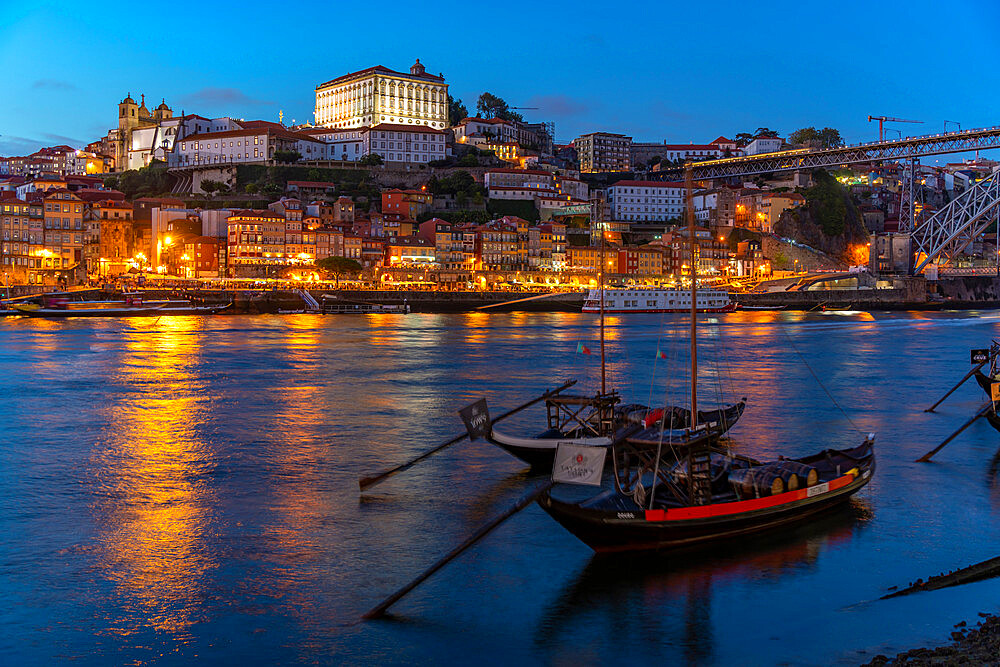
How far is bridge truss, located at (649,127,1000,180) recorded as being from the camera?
175 ft

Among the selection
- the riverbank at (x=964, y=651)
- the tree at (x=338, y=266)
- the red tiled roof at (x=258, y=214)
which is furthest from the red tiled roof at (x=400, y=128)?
the riverbank at (x=964, y=651)

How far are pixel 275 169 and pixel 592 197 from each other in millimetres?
27843

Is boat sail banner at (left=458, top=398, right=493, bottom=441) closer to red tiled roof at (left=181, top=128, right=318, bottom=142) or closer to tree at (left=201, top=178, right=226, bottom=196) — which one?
tree at (left=201, top=178, right=226, bottom=196)

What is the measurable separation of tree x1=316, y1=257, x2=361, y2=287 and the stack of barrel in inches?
2039

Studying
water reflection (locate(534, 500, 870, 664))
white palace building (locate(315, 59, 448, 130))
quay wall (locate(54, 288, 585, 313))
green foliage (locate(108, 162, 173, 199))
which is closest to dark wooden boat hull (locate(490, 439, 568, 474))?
→ water reflection (locate(534, 500, 870, 664))

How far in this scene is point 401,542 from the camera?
9.00 m

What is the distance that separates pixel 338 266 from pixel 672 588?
176ft

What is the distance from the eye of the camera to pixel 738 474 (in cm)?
909

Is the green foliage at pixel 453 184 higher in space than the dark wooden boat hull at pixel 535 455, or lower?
higher

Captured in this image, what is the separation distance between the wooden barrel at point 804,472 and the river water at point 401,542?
0.52 metres

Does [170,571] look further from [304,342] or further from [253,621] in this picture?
[304,342]

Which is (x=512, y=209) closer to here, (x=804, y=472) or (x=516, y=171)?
(x=516, y=171)

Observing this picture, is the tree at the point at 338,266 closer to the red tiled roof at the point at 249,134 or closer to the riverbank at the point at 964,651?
the red tiled roof at the point at 249,134

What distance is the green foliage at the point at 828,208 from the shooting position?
74312 mm
